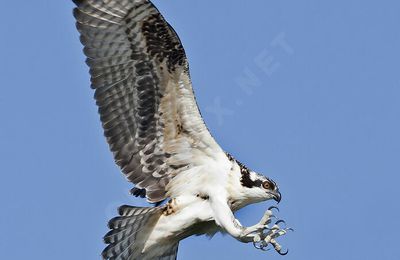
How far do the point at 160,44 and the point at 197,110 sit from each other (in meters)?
0.81

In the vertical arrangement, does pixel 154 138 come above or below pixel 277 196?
above

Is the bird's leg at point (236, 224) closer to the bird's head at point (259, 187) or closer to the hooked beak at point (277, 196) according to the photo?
the bird's head at point (259, 187)

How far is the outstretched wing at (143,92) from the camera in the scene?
11742mm

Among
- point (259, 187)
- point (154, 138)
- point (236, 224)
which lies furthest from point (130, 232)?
point (259, 187)

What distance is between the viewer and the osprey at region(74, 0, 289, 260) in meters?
11.7

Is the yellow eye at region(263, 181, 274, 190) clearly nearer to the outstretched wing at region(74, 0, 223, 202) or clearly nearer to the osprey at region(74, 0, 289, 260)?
the osprey at region(74, 0, 289, 260)

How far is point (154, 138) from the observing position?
40.0 feet

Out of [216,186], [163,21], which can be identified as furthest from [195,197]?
[163,21]

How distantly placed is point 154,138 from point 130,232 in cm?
107

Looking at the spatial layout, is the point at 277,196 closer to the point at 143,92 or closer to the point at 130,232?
the point at 130,232

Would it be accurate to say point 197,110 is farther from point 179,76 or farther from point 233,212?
point 233,212

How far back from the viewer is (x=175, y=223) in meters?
11.9

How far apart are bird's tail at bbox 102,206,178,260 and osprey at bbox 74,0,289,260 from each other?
0.4 inches

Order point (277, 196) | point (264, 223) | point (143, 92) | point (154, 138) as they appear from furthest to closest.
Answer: point (154, 138), point (143, 92), point (277, 196), point (264, 223)
